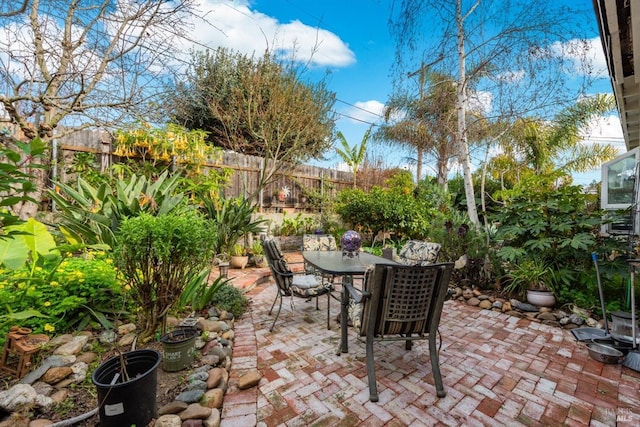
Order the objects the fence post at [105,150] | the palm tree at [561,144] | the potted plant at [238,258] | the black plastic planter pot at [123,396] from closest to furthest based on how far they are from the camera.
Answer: the black plastic planter pot at [123,396], the potted plant at [238,258], the fence post at [105,150], the palm tree at [561,144]

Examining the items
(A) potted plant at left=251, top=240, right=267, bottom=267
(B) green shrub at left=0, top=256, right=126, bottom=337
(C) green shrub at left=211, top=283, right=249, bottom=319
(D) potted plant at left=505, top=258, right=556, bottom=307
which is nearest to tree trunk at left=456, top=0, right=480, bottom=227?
(D) potted plant at left=505, top=258, right=556, bottom=307

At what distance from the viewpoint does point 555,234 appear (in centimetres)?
391

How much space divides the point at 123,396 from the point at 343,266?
2.08 m

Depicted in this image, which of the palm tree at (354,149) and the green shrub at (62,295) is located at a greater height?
the palm tree at (354,149)

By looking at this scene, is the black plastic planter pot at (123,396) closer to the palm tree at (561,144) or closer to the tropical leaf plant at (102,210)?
the tropical leaf plant at (102,210)

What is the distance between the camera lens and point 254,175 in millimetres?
7957

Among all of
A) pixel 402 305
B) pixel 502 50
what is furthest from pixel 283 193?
pixel 402 305

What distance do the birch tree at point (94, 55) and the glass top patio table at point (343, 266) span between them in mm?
2878

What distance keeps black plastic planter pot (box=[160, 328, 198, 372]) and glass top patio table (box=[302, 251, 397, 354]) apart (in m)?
1.28

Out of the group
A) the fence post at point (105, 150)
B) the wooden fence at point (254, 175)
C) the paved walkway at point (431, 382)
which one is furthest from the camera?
the fence post at point (105, 150)

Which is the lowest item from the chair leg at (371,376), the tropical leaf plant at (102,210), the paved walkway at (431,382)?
the paved walkway at (431,382)

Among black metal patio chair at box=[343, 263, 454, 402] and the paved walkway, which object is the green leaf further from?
black metal patio chair at box=[343, 263, 454, 402]

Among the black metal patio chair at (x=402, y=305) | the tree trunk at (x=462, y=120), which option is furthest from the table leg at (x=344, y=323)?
the tree trunk at (x=462, y=120)

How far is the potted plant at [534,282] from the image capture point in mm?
3766
